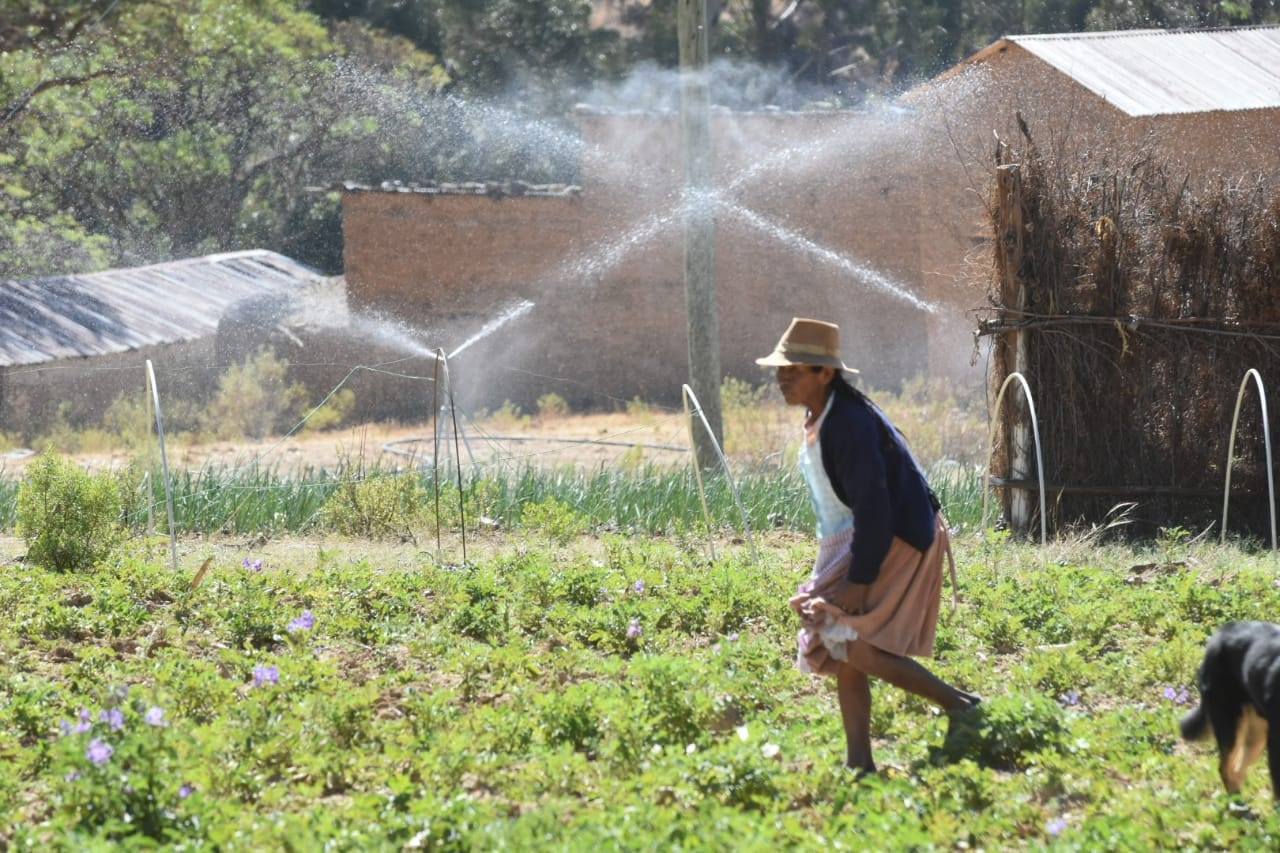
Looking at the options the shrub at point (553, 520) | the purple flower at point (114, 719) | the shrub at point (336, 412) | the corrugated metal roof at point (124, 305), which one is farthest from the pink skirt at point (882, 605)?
the shrub at point (336, 412)

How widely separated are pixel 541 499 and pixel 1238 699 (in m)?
6.54

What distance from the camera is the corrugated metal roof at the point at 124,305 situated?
17.0 metres

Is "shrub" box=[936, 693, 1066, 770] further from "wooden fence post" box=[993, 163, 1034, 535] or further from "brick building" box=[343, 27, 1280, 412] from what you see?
"brick building" box=[343, 27, 1280, 412]

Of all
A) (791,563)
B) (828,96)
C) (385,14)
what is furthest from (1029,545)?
(385,14)

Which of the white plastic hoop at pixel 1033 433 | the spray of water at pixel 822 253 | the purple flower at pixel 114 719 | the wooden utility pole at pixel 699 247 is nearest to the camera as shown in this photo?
the purple flower at pixel 114 719

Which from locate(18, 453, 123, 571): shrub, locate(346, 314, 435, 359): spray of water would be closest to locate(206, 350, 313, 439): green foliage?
locate(346, 314, 435, 359): spray of water

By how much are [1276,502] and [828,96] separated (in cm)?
2098

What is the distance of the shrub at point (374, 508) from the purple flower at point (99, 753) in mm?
5807

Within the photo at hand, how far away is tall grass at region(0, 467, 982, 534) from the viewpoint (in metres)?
10.1

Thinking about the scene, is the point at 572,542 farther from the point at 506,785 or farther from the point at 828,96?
the point at 828,96

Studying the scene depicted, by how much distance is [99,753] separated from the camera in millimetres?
4020

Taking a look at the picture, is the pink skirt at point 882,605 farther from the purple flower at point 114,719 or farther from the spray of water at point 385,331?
the spray of water at point 385,331

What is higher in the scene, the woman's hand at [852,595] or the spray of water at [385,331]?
the woman's hand at [852,595]

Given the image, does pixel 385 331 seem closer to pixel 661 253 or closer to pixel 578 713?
pixel 661 253
